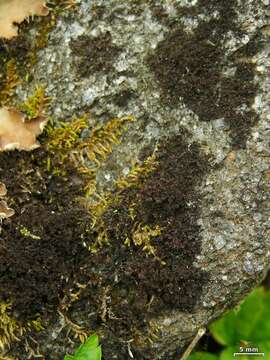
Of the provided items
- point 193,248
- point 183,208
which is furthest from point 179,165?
point 193,248

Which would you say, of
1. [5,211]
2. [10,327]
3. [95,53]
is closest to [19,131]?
[5,211]

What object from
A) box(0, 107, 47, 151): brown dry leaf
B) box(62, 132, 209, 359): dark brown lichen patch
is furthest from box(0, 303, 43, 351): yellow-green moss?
box(0, 107, 47, 151): brown dry leaf

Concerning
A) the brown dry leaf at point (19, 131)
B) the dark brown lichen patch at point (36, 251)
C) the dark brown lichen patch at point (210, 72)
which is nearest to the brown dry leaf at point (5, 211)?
the dark brown lichen patch at point (36, 251)

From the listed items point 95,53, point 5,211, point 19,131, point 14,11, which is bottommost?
point 5,211

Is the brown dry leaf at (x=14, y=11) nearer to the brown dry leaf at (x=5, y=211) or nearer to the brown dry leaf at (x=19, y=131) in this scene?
the brown dry leaf at (x=19, y=131)

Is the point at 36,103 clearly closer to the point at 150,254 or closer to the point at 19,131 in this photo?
the point at 19,131

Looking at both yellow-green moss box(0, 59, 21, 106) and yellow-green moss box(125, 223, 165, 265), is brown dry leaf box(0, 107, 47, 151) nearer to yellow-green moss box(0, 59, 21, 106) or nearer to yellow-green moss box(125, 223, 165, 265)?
yellow-green moss box(0, 59, 21, 106)

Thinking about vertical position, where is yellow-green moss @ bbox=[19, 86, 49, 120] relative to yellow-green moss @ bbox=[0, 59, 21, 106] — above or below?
below

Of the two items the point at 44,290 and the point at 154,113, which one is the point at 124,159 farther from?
the point at 44,290
